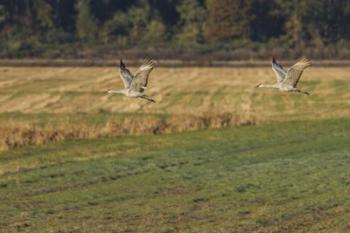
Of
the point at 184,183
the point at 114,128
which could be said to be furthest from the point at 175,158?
the point at 114,128

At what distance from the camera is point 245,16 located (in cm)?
9525

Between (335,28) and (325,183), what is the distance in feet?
246

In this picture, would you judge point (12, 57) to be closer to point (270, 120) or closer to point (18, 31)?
point (18, 31)

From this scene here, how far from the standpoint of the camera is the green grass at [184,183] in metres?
20.2

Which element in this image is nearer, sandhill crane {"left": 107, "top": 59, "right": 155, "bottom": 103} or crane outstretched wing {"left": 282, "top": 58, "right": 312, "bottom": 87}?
sandhill crane {"left": 107, "top": 59, "right": 155, "bottom": 103}

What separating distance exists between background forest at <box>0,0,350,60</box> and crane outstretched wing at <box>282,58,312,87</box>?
219ft

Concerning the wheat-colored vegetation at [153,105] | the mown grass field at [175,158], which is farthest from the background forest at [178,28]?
the mown grass field at [175,158]

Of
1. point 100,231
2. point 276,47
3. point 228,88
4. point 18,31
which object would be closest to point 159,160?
point 100,231

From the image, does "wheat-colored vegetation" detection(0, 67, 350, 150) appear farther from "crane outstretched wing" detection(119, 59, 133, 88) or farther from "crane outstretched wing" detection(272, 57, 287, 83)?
"crane outstretched wing" detection(272, 57, 287, 83)

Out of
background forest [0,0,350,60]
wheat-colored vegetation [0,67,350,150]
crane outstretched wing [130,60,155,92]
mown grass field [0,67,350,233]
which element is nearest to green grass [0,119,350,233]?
mown grass field [0,67,350,233]

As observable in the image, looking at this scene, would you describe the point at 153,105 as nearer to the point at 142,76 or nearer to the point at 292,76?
the point at 292,76

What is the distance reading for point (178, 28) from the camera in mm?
102250

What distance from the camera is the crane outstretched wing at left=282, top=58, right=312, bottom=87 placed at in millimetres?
20203

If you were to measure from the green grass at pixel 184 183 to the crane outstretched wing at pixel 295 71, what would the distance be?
2.51 meters
